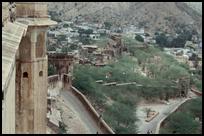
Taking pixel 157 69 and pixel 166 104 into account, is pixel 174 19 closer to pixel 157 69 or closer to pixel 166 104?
pixel 157 69

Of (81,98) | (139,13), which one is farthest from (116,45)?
(139,13)

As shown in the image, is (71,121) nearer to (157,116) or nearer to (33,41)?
(157,116)

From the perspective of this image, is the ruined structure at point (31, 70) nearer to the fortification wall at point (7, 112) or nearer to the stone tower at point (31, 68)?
the stone tower at point (31, 68)

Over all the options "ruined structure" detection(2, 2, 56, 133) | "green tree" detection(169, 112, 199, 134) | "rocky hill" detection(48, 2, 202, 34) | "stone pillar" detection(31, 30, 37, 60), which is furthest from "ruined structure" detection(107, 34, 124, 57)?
"rocky hill" detection(48, 2, 202, 34)

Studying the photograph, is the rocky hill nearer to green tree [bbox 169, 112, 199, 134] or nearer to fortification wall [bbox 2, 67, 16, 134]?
green tree [bbox 169, 112, 199, 134]

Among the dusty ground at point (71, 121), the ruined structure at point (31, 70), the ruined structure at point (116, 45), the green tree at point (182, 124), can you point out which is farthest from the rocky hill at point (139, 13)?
the ruined structure at point (31, 70)

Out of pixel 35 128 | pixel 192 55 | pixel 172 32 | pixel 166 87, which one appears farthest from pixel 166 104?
pixel 172 32
